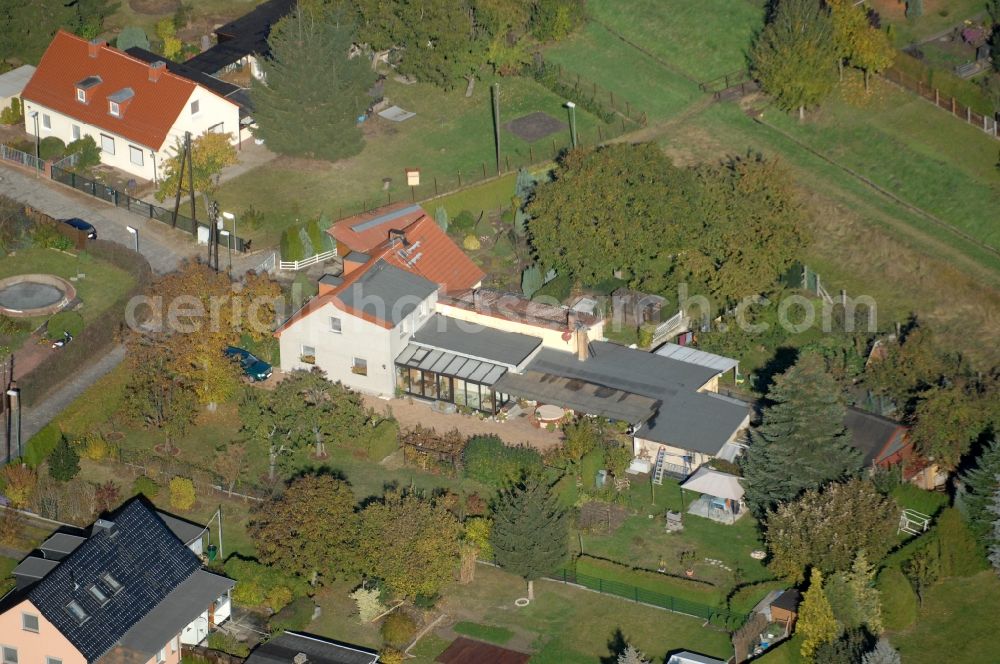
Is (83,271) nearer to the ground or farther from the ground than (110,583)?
farther from the ground

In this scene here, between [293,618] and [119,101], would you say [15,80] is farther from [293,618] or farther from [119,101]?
[293,618]

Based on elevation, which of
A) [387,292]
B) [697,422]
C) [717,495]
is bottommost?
[717,495]

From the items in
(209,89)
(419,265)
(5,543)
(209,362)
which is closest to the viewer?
(5,543)

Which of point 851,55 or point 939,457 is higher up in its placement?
point 851,55

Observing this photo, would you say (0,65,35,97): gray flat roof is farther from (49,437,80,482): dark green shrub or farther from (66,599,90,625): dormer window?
(66,599,90,625): dormer window

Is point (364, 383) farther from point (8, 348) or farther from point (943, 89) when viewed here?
point (943, 89)

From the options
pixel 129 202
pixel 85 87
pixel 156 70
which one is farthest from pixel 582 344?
pixel 85 87

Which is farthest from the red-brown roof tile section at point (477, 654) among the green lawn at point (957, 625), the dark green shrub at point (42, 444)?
the dark green shrub at point (42, 444)

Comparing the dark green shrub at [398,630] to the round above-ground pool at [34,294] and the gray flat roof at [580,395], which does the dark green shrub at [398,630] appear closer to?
the gray flat roof at [580,395]

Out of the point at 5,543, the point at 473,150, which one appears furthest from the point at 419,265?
the point at 5,543
